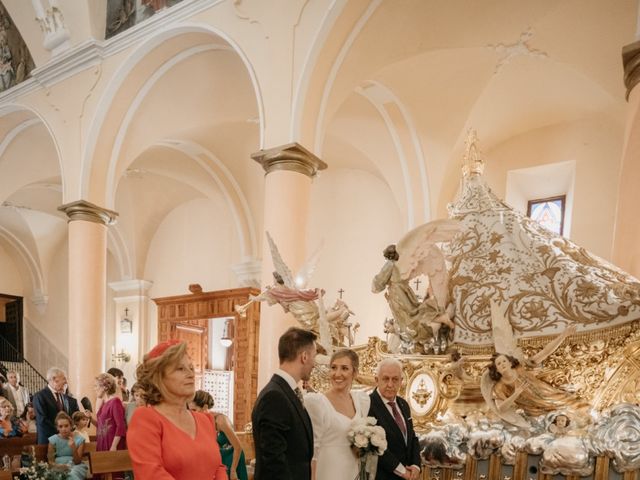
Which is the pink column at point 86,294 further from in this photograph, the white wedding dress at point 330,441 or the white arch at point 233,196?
the white wedding dress at point 330,441

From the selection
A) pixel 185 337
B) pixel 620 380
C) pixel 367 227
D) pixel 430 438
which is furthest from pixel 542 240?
pixel 185 337

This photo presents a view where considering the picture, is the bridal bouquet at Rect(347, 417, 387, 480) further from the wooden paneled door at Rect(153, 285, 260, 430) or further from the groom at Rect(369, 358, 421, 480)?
the wooden paneled door at Rect(153, 285, 260, 430)

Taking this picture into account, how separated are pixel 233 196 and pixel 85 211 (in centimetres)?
458

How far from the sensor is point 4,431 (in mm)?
6898

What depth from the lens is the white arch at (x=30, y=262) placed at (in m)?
19.5

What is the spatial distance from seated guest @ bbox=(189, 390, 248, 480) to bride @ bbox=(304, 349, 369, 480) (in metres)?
1.69

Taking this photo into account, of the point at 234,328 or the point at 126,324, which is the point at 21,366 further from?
the point at 234,328

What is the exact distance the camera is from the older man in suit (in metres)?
6.72

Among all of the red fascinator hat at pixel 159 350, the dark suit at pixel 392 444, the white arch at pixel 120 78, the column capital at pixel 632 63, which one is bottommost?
the dark suit at pixel 392 444

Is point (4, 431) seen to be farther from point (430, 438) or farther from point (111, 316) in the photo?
point (111, 316)

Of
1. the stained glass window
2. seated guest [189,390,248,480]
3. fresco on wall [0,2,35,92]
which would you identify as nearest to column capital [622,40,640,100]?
seated guest [189,390,248,480]

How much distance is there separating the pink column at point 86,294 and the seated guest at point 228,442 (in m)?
5.84

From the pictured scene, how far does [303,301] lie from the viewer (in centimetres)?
629

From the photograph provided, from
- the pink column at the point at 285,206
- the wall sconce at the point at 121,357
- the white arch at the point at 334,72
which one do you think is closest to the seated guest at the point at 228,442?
the pink column at the point at 285,206
